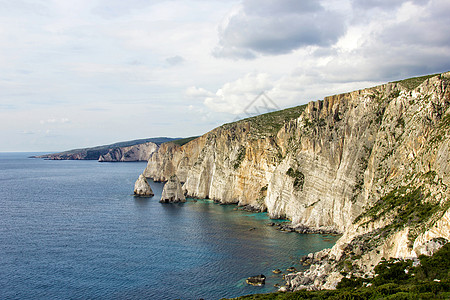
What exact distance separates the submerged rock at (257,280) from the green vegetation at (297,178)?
37892 mm

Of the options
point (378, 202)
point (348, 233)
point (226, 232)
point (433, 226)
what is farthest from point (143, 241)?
point (433, 226)

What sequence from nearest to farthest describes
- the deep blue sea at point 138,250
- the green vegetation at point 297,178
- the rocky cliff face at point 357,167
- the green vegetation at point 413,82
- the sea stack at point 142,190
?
the rocky cliff face at point 357,167 < the deep blue sea at point 138,250 < the green vegetation at point 413,82 < the green vegetation at point 297,178 < the sea stack at point 142,190

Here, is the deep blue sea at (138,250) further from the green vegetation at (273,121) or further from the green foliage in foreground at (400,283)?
the green vegetation at (273,121)

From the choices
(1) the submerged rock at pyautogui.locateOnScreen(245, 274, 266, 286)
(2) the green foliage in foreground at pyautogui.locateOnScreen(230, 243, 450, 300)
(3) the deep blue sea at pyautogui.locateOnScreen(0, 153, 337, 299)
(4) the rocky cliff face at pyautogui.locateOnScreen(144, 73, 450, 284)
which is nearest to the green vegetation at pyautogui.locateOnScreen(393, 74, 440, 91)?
(4) the rocky cliff face at pyautogui.locateOnScreen(144, 73, 450, 284)

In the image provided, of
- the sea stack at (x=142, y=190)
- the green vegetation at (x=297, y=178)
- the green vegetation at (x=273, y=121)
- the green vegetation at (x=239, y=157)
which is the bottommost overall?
the sea stack at (x=142, y=190)

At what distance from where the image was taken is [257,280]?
5009 cm

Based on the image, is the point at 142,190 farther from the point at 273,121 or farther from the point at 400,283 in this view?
the point at 400,283

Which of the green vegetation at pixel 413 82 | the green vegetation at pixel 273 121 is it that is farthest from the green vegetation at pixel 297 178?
the green vegetation at pixel 413 82

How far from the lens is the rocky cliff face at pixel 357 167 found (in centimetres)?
4722

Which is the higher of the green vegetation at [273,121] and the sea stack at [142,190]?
the green vegetation at [273,121]

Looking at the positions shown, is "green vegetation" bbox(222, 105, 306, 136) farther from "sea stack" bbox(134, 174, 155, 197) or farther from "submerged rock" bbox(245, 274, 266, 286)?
"submerged rock" bbox(245, 274, 266, 286)

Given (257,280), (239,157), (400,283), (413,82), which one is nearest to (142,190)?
(239,157)

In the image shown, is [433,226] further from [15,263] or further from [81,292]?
[15,263]

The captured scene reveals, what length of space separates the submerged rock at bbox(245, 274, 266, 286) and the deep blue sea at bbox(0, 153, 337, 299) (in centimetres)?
82
